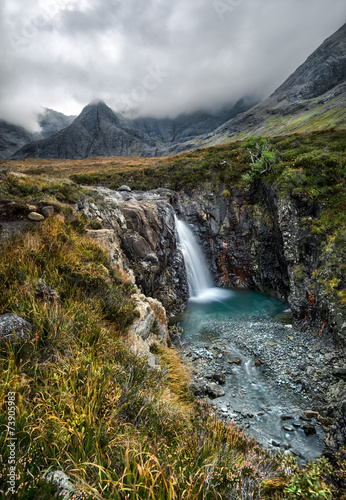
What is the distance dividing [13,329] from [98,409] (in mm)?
1844

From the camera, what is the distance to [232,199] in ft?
74.8

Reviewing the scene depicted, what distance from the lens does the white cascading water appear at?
1956 centimetres

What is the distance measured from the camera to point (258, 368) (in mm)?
9750

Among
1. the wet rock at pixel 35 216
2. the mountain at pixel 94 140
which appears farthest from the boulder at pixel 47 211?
the mountain at pixel 94 140

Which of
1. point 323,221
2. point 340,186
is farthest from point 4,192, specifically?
point 340,186

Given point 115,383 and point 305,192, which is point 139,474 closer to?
point 115,383

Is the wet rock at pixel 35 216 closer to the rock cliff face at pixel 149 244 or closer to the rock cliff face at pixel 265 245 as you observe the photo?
the rock cliff face at pixel 149 244

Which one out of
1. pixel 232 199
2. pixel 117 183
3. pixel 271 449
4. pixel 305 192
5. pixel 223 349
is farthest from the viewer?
pixel 117 183

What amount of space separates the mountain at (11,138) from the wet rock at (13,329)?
18648 centimetres

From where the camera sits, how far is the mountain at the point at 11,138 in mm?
149675

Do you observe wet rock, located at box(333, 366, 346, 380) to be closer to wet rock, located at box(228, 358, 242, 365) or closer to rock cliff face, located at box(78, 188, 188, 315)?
wet rock, located at box(228, 358, 242, 365)

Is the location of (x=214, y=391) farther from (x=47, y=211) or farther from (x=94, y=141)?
(x=94, y=141)

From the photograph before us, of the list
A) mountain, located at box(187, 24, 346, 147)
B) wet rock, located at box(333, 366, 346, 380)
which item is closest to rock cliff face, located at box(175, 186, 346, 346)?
wet rock, located at box(333, 366, 346, 380)

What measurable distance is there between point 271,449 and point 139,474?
613 centimetres
